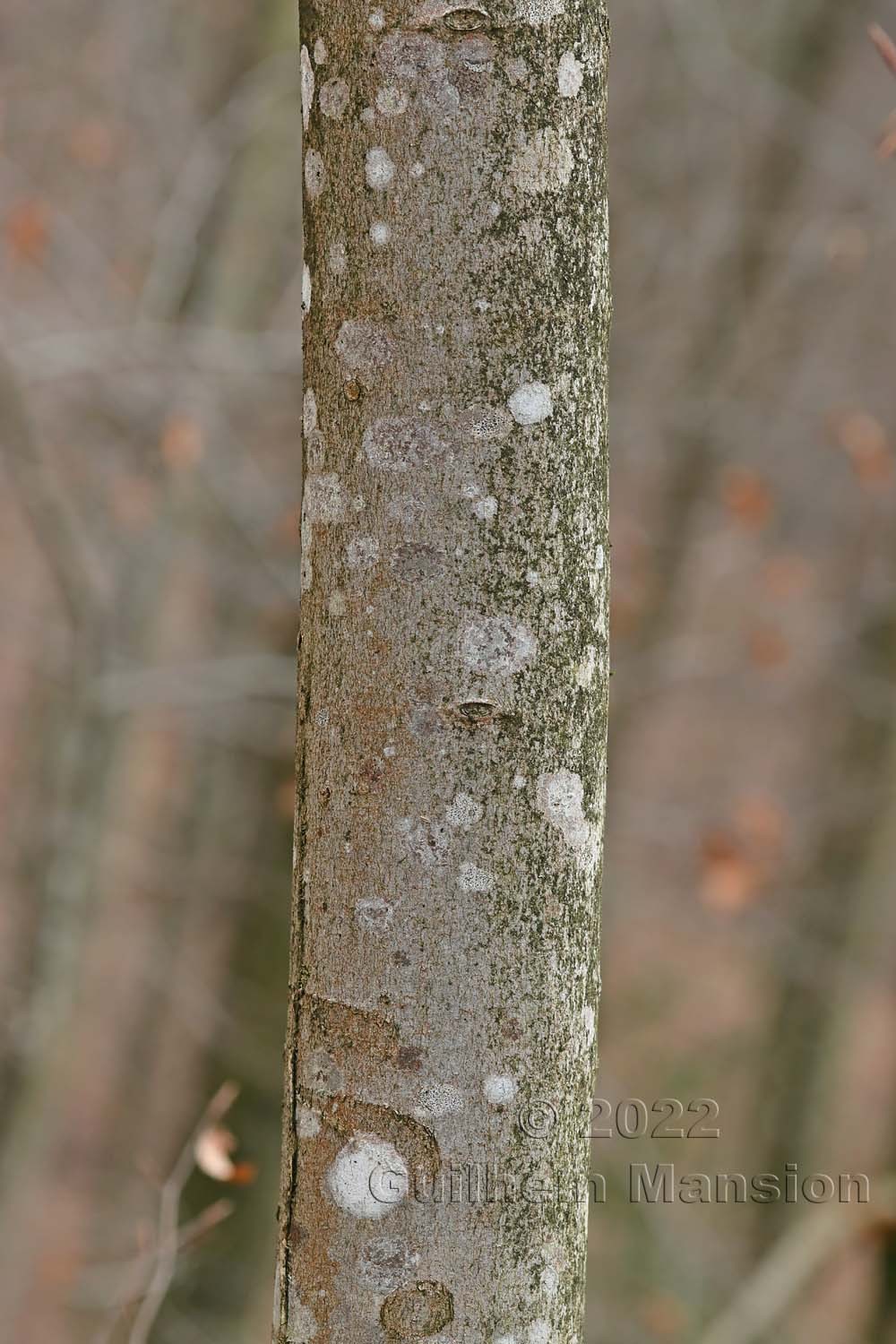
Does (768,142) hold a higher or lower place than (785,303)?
higher

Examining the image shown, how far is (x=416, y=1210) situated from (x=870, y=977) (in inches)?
222

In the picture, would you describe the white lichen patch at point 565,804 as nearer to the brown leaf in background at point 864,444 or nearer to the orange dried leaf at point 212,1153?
the orange dried leaf at point 212,1153

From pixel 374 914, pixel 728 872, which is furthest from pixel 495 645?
pixel 728 872

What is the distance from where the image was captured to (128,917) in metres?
7.66

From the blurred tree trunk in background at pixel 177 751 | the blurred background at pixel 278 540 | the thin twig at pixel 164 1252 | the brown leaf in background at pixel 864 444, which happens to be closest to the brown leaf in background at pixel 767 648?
the blurred background at pixel 278 540

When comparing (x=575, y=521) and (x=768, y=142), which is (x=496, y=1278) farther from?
(x=768, y=142)

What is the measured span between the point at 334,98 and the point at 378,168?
0.09 meters

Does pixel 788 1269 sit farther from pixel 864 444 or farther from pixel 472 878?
pixel 472 878

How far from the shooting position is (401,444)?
1.05m

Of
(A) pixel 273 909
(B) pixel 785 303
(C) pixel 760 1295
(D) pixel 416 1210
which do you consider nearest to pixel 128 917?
(A) pixel 273 909

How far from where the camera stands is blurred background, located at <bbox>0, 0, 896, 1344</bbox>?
196 inches

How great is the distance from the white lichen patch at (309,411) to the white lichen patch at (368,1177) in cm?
63

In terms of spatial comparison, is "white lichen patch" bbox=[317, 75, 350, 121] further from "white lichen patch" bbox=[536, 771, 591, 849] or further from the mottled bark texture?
"white lichen patch" bbox=[536, 771, 591, 849]

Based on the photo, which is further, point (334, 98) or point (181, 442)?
point (181, 442)
